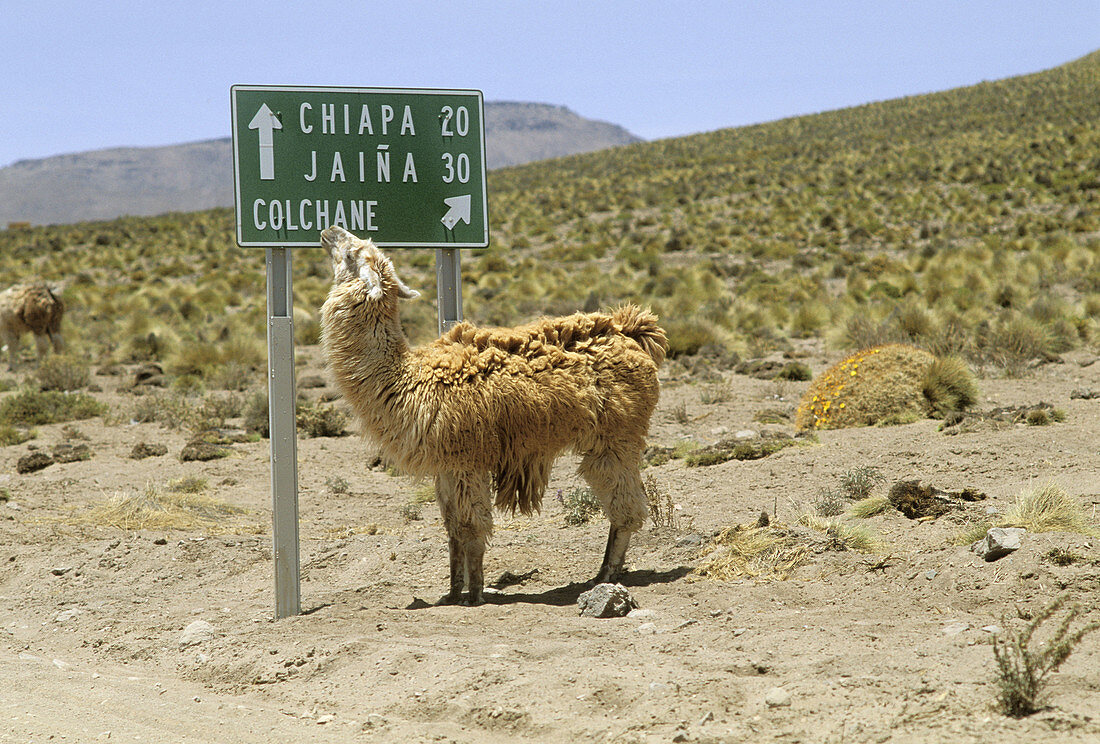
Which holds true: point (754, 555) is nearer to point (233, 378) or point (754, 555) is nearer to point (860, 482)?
point (860, 482)

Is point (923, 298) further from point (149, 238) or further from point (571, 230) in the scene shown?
point (149, 238)

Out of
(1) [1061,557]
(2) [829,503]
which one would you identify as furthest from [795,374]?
(1) [1061,557]

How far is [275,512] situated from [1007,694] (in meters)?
4.33

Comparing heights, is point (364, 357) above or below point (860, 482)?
above

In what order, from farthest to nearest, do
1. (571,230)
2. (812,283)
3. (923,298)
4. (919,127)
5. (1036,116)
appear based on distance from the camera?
(919,127) < (1036,116) < (571,230) < (812,283) < (923,298)

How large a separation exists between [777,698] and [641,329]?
125 inches

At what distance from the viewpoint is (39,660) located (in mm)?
5637

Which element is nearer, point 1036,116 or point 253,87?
point 253,87

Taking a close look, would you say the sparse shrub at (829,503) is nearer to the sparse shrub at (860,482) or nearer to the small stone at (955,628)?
the sparse shrub at (860,482)

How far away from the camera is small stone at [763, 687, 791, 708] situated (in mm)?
4055

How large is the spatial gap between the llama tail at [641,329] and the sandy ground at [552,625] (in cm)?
153

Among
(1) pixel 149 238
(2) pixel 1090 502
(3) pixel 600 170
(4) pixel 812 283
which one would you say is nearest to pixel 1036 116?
(3) pixel 600 170

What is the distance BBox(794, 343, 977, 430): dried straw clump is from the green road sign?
5835 mm

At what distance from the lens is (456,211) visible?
6578mm
